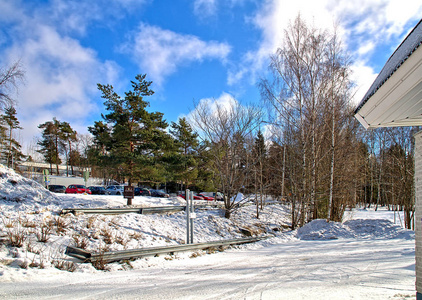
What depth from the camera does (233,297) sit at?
4.80 m

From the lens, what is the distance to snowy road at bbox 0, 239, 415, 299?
15.9 ft

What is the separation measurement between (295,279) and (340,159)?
12.7 meters

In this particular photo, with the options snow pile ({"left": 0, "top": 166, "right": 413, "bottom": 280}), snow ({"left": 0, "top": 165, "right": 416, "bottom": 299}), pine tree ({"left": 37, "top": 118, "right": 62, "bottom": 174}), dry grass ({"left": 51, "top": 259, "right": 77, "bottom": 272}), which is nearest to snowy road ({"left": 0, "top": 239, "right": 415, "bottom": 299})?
snow ({"left": 0, "top": 165, "right": 416, "bottom": 299})

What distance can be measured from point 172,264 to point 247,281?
3.07 m

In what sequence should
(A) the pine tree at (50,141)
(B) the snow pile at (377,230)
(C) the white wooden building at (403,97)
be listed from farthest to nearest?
1. (A) the pine tree at (50,141)
2. (B) the snow pile at (377,230)
3. (C) the white wooden building at (403,97)

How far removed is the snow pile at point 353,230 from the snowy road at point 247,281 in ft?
14.8

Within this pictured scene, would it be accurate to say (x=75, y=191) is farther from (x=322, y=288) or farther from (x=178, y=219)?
(x=322, y=288)

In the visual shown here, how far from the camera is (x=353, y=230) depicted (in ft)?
44.8

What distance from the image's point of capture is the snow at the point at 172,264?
5051mm

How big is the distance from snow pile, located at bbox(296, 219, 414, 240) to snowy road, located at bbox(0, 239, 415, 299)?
4.52 meters

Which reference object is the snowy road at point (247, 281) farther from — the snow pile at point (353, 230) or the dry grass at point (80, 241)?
the snow pile at point (353, 230)

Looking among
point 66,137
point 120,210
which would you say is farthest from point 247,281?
point 66,137

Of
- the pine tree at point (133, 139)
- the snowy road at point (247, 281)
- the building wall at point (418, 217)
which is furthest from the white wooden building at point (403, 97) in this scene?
the pine tree at point (133, 139)

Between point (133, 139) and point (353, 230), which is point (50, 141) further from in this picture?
point (353, 230)
